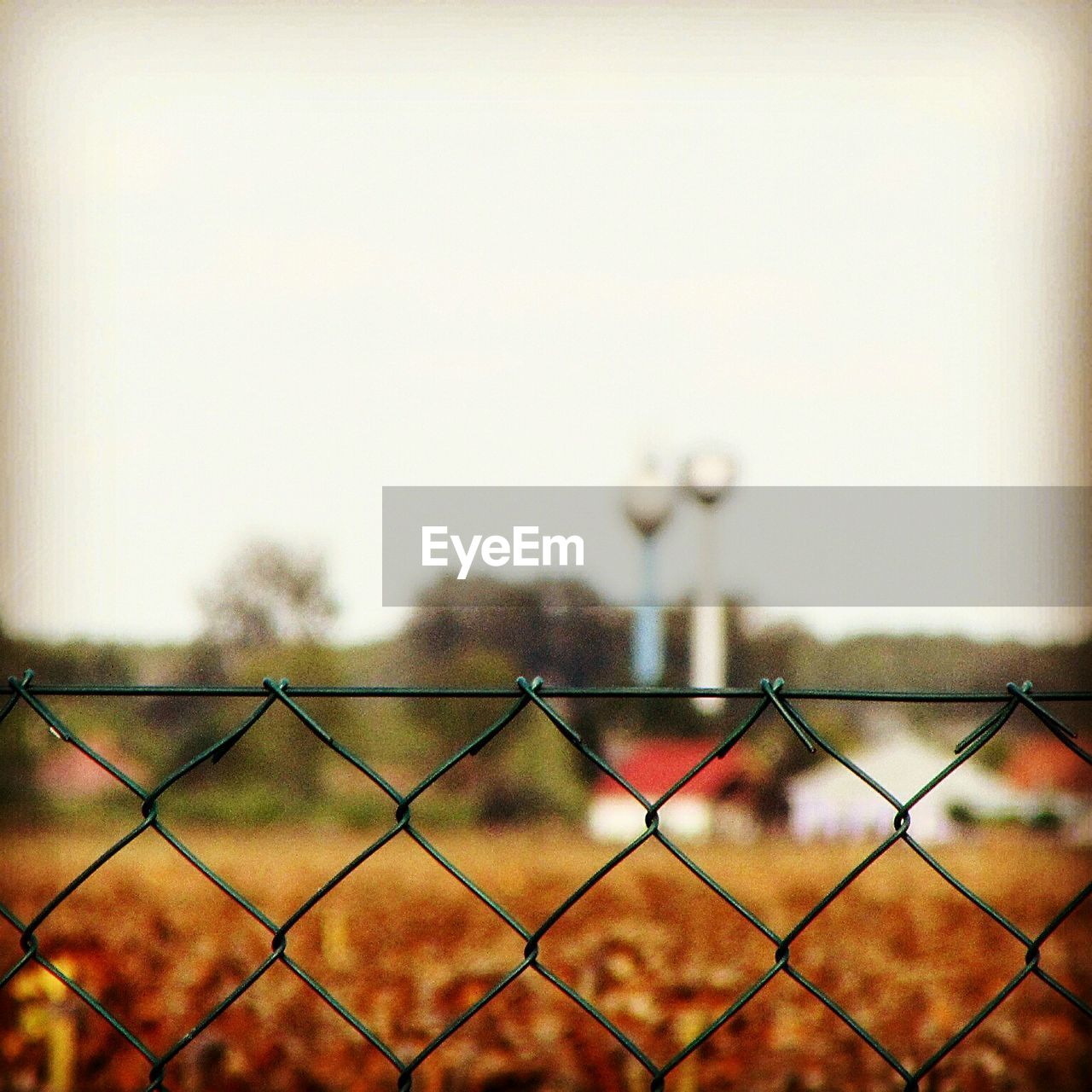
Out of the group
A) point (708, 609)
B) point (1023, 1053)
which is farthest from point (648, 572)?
point (1023, 1053)


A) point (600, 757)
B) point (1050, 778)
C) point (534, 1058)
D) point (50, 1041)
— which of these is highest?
point (600, 757)

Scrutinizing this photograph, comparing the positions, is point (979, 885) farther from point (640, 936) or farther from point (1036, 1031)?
point (640, 936)

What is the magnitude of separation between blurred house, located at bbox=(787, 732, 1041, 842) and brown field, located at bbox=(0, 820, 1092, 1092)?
0.27 feet

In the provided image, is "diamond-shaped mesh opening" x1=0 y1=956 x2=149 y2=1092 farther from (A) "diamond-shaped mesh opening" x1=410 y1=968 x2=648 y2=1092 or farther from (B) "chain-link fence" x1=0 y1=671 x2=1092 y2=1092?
(B) "chain-link fence" x1=0 y1=671 x2=1092 y2=1092

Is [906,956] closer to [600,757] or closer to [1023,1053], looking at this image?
[1023,1053]

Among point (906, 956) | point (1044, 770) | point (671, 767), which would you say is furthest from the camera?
point (906, 956)

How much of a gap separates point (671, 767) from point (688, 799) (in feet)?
1.46

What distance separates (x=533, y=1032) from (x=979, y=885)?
1.21 meters

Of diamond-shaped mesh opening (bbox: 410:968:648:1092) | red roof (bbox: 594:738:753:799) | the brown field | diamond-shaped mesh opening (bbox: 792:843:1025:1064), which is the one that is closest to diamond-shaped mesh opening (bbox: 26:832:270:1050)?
the brown field

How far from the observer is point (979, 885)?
235 cm

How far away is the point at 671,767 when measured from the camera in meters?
1.89

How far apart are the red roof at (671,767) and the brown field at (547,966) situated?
27 cm

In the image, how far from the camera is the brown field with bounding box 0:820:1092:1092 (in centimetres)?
144

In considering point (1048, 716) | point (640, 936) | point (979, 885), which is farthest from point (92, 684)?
point (979, 885)
